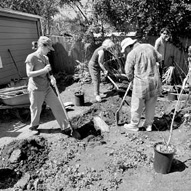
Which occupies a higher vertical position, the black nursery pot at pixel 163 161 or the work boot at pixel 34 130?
the black nursery pot at pixel 163 161

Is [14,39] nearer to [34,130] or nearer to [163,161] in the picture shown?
[34,130]

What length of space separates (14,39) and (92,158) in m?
6.48

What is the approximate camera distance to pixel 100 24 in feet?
26.3

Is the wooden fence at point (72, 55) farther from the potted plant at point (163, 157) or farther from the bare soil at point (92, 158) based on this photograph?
the potted plant at point (163, 157)

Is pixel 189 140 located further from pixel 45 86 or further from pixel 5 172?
pixel 5 172

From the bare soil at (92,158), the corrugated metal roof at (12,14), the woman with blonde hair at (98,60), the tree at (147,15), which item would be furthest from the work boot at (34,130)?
the tree at (147,15)

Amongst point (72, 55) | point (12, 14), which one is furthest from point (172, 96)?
point (12, 14)

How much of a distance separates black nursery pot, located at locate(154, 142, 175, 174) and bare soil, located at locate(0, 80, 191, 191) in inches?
3.3

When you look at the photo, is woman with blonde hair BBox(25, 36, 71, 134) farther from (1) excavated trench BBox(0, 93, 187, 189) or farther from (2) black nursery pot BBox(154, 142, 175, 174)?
(2) black nursery pot BBox(154, 142, 175, 174)

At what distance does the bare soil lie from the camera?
8.75ft

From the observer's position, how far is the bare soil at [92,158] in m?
2.67

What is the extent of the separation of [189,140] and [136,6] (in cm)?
566

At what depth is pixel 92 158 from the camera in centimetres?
322

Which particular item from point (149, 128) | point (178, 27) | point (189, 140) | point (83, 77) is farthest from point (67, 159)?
point (178, 27)
